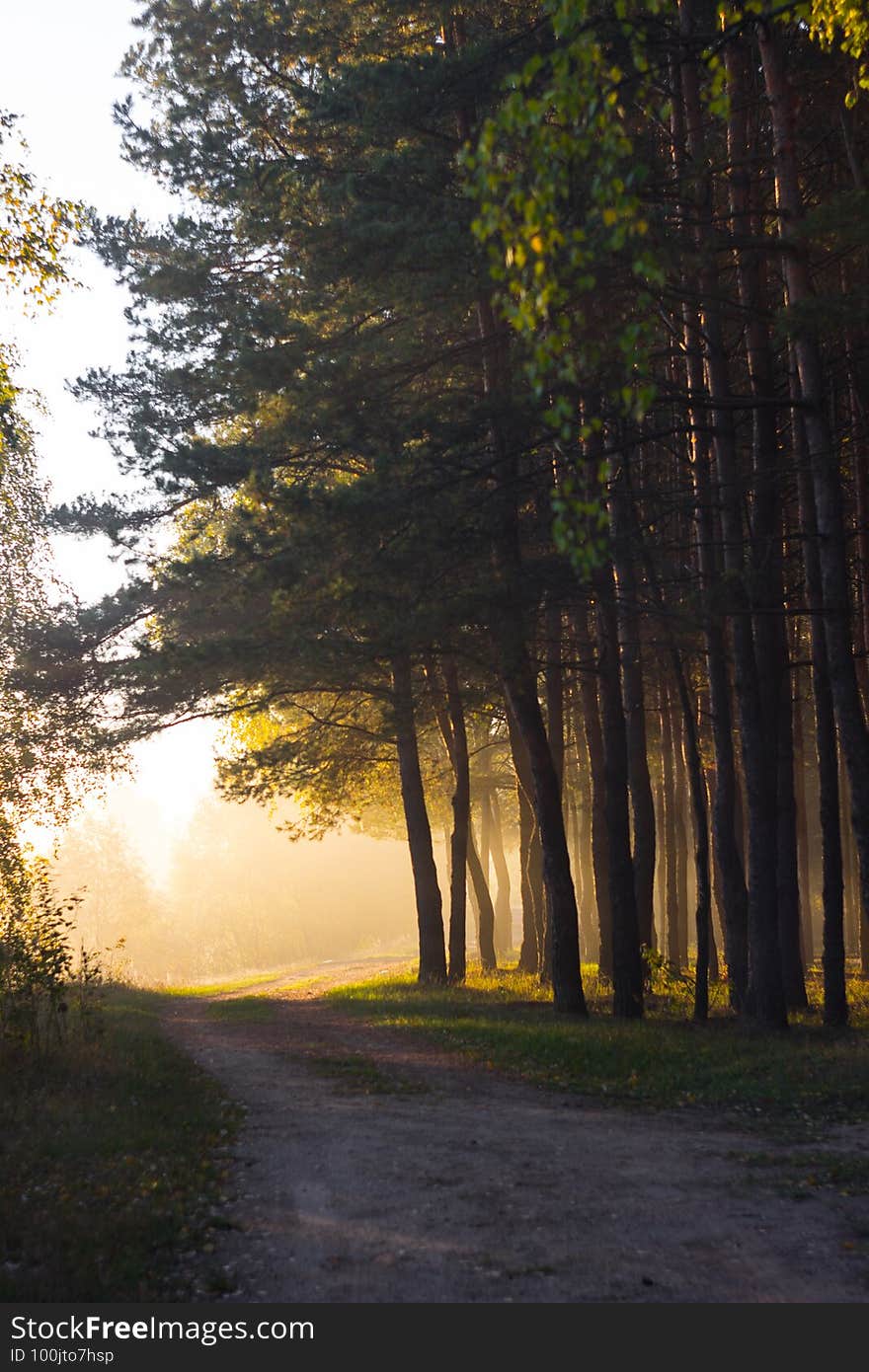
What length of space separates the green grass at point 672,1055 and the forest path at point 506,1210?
3.01 feet

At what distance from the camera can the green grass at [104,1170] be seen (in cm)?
623

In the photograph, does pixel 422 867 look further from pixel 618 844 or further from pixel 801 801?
pixel 801 801

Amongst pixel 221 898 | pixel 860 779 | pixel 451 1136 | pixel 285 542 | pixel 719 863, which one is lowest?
pixel 221 898

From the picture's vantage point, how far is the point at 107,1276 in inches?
241

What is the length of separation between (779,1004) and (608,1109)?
472 centimetres

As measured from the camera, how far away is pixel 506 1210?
24.3 ft

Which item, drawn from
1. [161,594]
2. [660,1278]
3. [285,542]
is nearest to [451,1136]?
[660,1278]

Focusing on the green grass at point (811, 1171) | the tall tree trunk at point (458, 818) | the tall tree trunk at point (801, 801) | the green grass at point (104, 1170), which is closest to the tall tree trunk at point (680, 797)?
the tall tree trunk at point (801, 801)

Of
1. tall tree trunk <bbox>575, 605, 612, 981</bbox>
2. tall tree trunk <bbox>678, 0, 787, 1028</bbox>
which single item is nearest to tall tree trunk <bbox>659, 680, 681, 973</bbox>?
tall tree trunk <bbox>575, 605, 612, 981</bbox>

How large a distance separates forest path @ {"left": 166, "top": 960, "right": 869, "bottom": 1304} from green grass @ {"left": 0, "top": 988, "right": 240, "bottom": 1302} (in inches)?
12.3

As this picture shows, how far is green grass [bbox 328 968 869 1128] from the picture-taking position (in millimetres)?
11289

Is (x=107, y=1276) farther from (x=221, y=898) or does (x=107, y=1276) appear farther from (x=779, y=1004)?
(x=221, y=898)

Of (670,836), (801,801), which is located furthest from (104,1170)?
(801,801)

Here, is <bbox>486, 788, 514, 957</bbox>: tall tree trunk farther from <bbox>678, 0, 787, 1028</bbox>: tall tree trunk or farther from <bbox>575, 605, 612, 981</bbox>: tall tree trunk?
<bbox>678, 0, 787, 1028</bbox>: tall tree trunk
